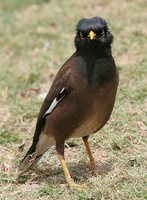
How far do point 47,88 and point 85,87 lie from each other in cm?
296

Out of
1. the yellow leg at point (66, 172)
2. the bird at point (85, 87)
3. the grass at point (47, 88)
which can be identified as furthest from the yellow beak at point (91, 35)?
the grass at point (47, 88)

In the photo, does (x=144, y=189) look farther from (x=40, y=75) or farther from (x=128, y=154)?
(x=40, y=75)

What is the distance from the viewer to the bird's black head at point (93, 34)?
5547 mm

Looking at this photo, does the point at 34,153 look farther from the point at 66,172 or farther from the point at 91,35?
the point at 91,35

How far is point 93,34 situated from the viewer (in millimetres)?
5516

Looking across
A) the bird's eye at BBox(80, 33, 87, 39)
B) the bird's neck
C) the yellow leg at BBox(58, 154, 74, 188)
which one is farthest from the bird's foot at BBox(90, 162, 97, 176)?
the bird's eye at BBox(80, 33, 87, 39)

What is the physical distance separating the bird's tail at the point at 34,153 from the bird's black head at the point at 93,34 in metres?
1.06

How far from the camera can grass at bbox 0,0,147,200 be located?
583 centimetres

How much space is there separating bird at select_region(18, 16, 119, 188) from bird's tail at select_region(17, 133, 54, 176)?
36cm

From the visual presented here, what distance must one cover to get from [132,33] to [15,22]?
7.31ft

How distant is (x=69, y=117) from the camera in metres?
5.66

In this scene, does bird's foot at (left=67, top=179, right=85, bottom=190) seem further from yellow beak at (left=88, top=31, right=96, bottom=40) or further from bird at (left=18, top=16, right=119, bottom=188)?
yellow beak at (left=88, top=31, right=96, bottom=40)

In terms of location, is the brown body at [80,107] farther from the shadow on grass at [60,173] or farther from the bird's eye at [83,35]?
the shadow on grass at [60,173]

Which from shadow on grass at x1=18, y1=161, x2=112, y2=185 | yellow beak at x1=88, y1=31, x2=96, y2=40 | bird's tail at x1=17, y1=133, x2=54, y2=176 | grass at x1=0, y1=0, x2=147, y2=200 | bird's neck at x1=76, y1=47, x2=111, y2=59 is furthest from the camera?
bird's tail at x1=17, y1=133, x2=54, y2=176
